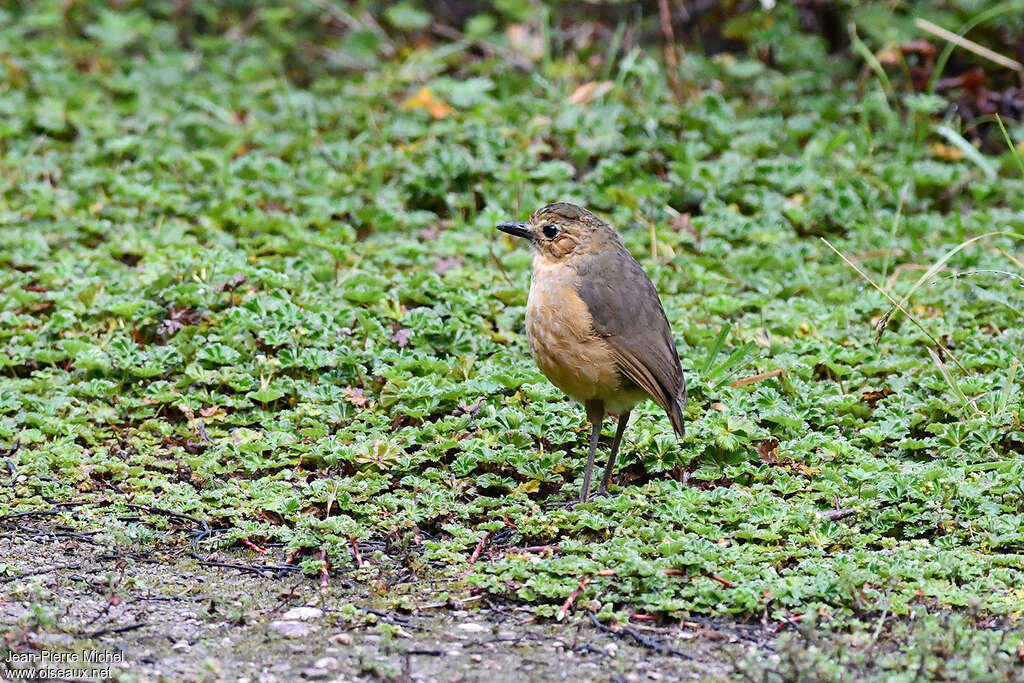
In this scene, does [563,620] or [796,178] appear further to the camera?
[796,178]

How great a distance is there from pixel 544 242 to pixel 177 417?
6.28 ft

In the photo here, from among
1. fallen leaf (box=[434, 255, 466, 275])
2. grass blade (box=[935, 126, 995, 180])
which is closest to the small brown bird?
fallen leaf (box=[434, 255, 466, 275])

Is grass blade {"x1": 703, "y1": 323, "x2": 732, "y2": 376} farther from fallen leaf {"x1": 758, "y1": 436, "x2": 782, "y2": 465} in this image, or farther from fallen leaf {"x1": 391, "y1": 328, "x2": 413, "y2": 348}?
fallen leaf {"x1": 391, "y1": 328, "x2": 413, "y2": 348}

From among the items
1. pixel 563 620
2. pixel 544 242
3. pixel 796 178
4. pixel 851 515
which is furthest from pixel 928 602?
pixel 796 178

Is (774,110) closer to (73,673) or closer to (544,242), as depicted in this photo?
(544,242)

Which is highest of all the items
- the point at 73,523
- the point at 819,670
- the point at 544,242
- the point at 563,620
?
the point at 544,242

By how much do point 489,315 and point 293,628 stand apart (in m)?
2.88

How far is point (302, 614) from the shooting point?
14.7ft

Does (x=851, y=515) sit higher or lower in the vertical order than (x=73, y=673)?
higher

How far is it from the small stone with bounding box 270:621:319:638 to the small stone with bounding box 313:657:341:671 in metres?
0.20

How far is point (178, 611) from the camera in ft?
14.8

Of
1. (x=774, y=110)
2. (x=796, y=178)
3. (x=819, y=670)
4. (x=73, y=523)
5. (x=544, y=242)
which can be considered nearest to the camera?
(x=819, y=670)

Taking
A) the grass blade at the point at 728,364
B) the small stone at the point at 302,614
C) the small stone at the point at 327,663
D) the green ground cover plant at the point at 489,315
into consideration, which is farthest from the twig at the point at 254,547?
the grass blade at the point at 728,364

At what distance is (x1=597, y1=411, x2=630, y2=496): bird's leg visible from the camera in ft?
18.0
